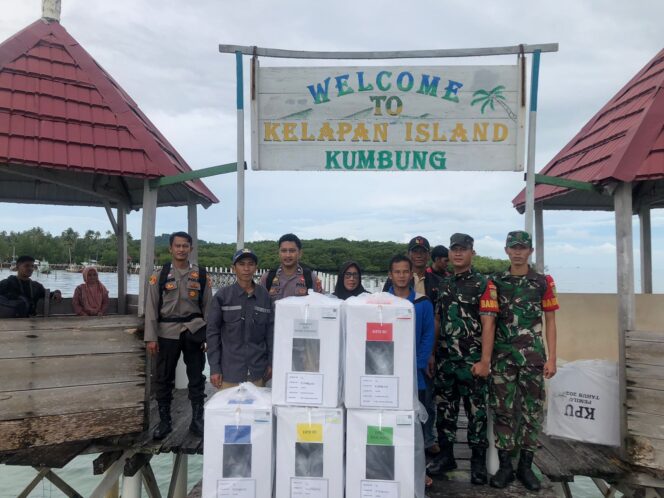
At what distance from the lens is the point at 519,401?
3613mm

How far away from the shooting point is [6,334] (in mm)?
4062

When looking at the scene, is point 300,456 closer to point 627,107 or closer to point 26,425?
point 26,425

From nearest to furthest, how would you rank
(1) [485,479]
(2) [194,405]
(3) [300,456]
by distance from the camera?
(3) [300,456] → (1) [485,479] → (2) [194,405]

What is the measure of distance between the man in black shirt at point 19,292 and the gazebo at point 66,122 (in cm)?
160

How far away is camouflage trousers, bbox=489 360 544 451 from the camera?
3.55m

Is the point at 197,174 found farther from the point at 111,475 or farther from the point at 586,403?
the point at 586,403

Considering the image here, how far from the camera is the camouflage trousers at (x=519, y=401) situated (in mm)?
3555

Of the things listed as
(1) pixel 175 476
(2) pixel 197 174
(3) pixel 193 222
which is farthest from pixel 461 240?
(1) pixel 175 476

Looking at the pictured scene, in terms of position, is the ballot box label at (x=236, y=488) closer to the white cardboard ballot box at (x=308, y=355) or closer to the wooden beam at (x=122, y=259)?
the white cardboard ballot box at (x=308, y=355)

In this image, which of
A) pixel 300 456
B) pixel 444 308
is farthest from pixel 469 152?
pixel 300 456

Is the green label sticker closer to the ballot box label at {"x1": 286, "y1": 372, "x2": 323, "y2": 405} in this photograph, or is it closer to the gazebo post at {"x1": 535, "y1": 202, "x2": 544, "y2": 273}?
the ballot box label at {"x1": 286, "y1": 372, "x2": 323, "y2": 405}

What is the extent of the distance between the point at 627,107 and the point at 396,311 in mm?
3903

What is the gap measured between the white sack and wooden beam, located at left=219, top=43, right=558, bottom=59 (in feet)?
9.53

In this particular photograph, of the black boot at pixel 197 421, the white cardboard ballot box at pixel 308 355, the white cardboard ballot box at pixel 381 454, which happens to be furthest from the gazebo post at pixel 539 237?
the black boot at pixel 197 421
